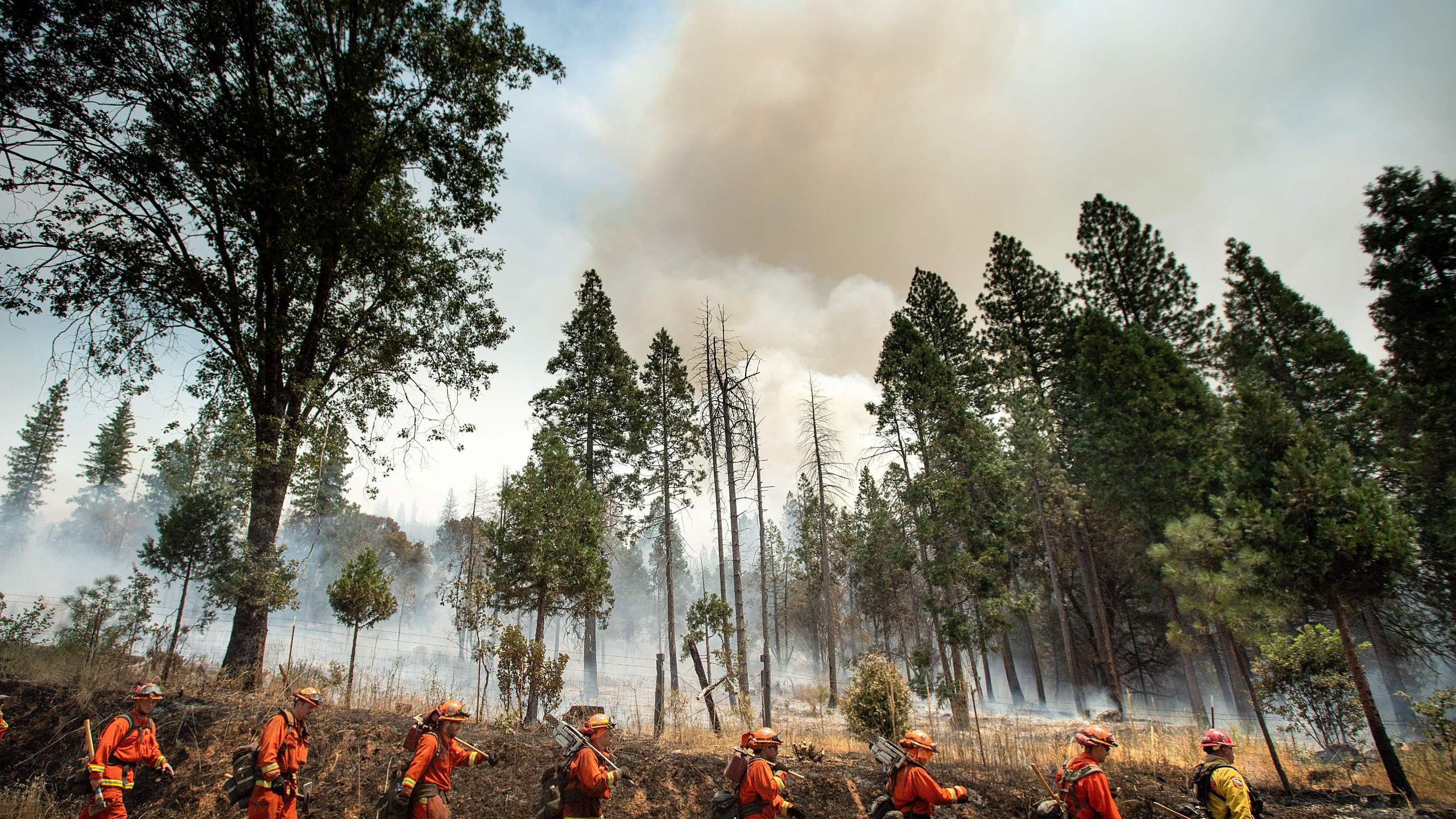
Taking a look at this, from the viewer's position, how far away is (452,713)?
5.99 meters

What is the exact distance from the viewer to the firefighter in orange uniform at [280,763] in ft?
19.8

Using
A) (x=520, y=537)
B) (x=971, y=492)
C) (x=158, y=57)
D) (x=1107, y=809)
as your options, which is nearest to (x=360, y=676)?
(x=520, y=537)

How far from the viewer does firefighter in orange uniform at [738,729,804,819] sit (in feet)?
19.2

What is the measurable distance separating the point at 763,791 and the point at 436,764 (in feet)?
11.9

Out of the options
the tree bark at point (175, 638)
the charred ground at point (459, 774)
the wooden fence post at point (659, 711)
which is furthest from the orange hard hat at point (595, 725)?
the tree bark at point (175, 638)

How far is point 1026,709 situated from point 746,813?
24903 mm

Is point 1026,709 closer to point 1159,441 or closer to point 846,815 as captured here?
point 1159,441

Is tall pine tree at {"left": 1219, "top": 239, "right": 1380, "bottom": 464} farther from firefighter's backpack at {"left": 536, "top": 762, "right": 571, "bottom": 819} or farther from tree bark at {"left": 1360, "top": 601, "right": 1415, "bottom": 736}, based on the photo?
firefighter's backpack at {"left": 536, "top": 762, "right": 571, "bottom": 819}

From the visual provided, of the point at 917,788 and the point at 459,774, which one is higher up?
the point at 917,788

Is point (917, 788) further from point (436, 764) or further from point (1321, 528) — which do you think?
point (1321, 528)

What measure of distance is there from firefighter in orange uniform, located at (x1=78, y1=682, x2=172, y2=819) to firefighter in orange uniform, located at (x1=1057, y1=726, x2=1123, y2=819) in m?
10.6

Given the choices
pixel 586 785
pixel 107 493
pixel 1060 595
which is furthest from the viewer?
pixel 107 493

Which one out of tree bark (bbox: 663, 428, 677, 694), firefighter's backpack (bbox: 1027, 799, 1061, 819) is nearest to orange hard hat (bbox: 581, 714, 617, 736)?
firefighter's backpack (bbox: 1027, 799, 1061, 819)

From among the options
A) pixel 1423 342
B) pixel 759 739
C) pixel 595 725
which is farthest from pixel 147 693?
pixel 1423 342
